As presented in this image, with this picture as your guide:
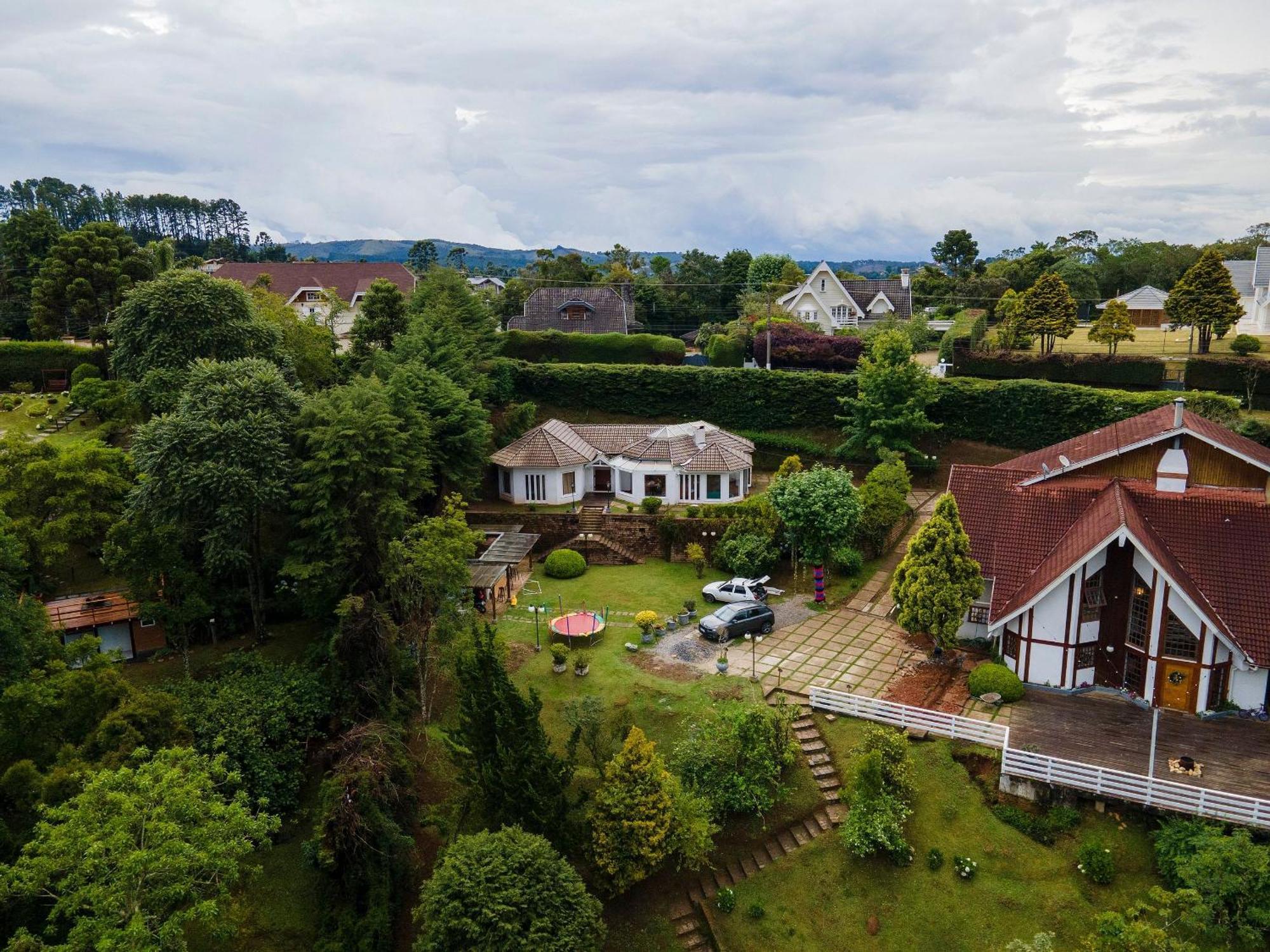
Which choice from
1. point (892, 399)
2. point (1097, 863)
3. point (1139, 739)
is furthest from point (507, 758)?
point (892, 399)

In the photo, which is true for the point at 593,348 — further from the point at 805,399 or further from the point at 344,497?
the point at 344,497

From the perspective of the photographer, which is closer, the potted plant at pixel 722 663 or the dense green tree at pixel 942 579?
the dense green tree at pixel 942 579

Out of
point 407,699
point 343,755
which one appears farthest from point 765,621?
point 343,755

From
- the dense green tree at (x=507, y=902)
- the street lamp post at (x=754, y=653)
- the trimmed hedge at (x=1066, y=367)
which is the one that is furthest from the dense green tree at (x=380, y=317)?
the dense green tree at (x=507, y=902)

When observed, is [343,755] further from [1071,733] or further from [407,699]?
[1071,733]

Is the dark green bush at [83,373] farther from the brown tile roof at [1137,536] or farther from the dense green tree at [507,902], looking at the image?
the brown tile roof at [1137,536]

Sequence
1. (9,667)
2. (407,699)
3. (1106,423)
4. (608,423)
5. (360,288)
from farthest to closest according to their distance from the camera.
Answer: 1. (360,288)
2. (608,423)
3. (1106,423)
4. (407,699)
5. (9,667)

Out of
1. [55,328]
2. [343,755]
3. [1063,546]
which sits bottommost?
[343,755]
